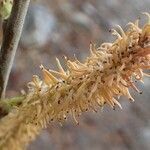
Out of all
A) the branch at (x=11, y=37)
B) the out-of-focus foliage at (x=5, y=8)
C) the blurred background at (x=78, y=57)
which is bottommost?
the branch at (x=11, y=37)

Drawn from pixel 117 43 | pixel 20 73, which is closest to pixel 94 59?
pixel 117 43

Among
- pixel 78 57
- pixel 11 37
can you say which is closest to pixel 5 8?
pixel 11 37

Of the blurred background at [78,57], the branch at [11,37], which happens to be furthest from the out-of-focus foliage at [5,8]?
the blurred background at [78,57]

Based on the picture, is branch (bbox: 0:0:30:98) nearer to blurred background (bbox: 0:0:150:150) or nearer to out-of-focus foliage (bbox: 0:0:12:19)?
out-of-focus foliage (bbox: 0:0:12:19)

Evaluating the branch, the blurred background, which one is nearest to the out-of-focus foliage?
the branch

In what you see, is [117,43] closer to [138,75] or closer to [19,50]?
[138,75]

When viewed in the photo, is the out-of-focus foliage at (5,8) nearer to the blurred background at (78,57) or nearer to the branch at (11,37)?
the branch at (11,37)

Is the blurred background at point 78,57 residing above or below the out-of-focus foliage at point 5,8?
above

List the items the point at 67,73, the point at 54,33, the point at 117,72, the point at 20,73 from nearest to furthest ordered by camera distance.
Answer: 1. the point at 117,72
2. the point at 67,73
3. the point at 20,73
4. the point at 54,33
